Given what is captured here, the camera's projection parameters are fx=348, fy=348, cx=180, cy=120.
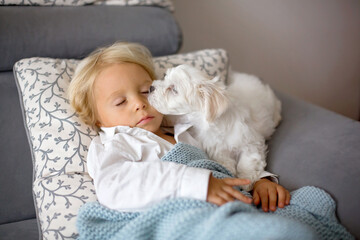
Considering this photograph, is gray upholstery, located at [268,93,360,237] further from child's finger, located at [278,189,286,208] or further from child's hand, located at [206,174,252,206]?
child's hand, located at [206,174,252,206]

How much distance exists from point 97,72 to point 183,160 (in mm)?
532

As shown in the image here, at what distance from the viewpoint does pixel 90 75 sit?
4.78 ft

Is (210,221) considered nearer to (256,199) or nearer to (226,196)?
(226,196)

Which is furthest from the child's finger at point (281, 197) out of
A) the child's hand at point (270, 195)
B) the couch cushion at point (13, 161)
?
the couch cushion at point (13, 161)

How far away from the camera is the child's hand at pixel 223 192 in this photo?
109 cm

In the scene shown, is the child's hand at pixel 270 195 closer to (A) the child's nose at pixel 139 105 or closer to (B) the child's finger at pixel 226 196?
(B) the child's finger at pixel 226 196

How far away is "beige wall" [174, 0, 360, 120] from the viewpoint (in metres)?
2.71

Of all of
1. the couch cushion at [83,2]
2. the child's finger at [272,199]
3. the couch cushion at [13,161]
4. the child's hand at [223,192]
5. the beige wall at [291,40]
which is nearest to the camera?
the child's hand at [223,192]

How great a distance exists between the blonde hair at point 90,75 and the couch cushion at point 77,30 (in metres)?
0.23

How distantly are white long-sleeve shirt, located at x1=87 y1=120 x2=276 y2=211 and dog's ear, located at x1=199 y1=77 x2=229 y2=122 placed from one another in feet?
0.90

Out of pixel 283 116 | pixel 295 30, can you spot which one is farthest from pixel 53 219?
pixel 295 30

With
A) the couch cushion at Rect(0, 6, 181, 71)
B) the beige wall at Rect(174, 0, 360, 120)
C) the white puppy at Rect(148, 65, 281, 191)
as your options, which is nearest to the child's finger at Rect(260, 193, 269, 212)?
the white puppy at Rect(148, 65, 281, 191)

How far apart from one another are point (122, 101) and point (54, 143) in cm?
32

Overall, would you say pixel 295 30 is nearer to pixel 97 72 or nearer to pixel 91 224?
pixel 97 72
